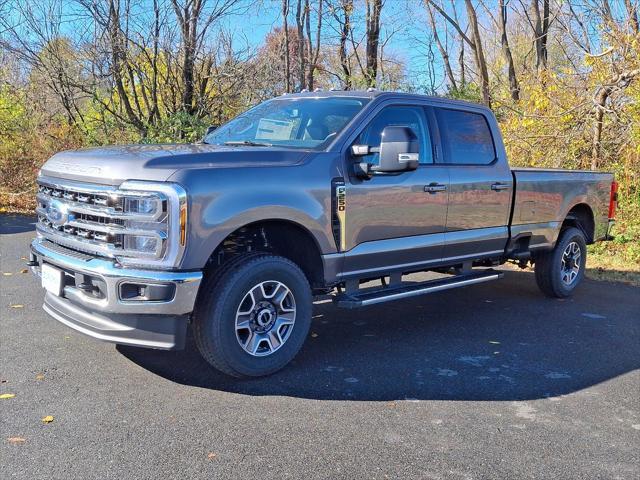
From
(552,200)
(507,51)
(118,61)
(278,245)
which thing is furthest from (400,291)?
(507,51)

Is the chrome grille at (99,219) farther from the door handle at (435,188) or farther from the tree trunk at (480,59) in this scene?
the tree trunk at (480,59)

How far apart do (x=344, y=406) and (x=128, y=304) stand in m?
1.50

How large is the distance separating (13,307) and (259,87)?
11.3 metres

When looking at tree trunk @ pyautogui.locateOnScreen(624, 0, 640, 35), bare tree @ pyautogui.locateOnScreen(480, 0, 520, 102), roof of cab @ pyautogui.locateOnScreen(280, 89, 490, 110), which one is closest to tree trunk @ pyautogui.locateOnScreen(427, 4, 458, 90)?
bare tree @ pyautogui.locateOnScreen(480, 0, 520, 102)

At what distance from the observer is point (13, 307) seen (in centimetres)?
595

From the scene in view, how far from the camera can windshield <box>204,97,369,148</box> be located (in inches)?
198

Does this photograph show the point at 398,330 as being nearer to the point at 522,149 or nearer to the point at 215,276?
the point at 215,276

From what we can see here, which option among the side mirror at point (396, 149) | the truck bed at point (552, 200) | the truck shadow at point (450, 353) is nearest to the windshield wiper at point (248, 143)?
the side mirror at point (396, 149)

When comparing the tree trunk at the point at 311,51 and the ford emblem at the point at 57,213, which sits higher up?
the tree trunk at the point at 311,51

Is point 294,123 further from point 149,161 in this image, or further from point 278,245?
point 149,161

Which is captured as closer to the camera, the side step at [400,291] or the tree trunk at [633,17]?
the side step at [400,291]

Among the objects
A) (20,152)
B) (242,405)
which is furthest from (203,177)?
(20,152)

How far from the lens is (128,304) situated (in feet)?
12.4

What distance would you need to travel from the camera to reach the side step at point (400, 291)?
4.76 m
